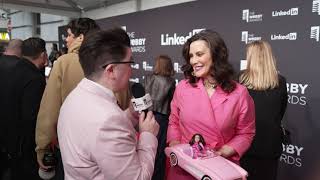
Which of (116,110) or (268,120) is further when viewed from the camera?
(268,120)

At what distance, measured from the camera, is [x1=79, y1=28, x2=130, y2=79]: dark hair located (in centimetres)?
104

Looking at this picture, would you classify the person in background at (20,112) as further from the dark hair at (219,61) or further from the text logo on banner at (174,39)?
the text logo on banner at (174,39)

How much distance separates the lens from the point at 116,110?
1000 mm

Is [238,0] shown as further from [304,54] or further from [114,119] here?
[114,119]

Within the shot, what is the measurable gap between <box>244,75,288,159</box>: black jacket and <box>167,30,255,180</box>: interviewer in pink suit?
63cm

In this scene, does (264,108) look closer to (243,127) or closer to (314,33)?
(243,127)

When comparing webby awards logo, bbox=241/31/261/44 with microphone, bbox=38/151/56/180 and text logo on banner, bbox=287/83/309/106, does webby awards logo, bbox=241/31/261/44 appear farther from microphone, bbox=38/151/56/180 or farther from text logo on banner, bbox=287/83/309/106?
microphone, bbox=38/151/56/180

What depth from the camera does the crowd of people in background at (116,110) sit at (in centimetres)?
100

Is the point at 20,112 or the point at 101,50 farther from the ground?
the point at 101,50

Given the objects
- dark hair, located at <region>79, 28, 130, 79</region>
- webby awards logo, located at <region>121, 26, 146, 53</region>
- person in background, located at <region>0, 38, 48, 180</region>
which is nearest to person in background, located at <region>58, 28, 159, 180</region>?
dark hair, located at <region>79, 28, 130, 79</region>

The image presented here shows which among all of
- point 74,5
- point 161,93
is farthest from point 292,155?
point 74,5

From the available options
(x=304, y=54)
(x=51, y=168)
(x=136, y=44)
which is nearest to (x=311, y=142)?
(x=304, y=54)

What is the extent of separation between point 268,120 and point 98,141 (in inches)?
62.9

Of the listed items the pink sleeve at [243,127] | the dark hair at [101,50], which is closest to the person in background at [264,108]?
the pink sleeve at [243,127]
